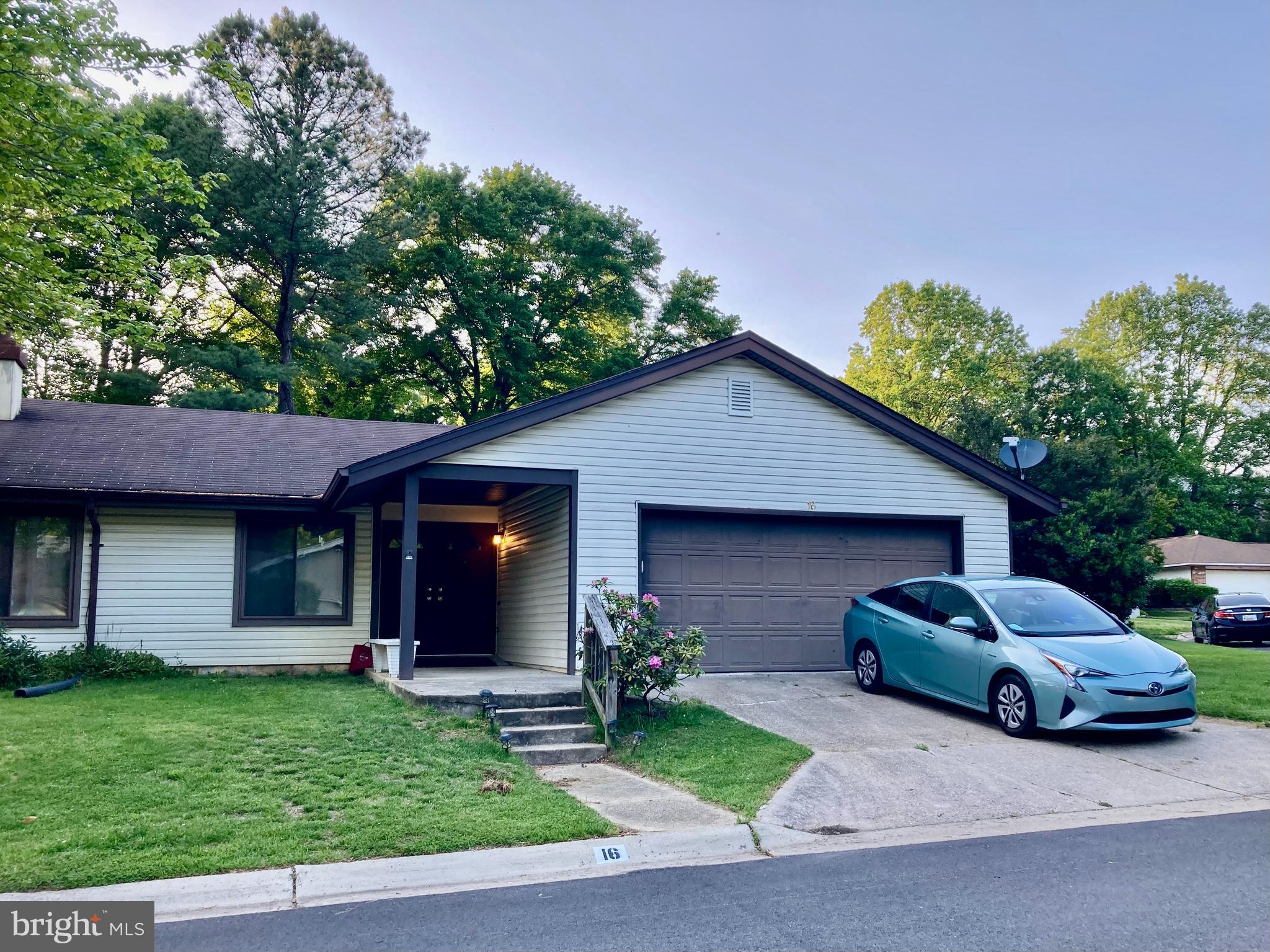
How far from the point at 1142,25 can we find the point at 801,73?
4725 millimetres

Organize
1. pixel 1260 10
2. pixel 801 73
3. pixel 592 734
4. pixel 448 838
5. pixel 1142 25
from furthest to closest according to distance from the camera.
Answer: pixel 801 73 < pixel 1142 25 < pixel 1260 10 < pixel 592 734 < pixel 448 838

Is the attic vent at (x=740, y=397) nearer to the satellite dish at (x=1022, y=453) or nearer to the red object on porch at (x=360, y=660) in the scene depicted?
the satellite dish at (x=1022, y=453)

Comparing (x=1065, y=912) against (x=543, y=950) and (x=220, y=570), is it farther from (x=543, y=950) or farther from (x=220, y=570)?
(x=220, y=570)

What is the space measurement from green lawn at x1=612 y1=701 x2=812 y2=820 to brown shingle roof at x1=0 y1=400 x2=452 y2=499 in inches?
252

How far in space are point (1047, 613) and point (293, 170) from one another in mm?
23788

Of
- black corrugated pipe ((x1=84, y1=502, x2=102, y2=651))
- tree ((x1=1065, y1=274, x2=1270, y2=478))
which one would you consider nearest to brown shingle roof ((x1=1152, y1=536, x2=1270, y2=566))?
tree ((x1=1065, y1=274, x2=1270, y2=478))

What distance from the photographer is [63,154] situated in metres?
10.1

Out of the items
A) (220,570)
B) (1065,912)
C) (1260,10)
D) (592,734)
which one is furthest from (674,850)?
(1260,10)

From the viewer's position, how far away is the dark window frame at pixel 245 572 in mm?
12391

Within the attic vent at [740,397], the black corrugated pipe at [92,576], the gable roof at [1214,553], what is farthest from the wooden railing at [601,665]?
the gable roof at [1214,553]

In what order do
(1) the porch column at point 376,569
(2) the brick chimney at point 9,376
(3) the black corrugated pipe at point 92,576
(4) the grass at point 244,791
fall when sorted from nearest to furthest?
(4) the grass at point 244,791 → (3) the black corrugated pipe at point 92,576 → (1) the porch column at point 376,569 → (2) the brick chimney at point 9,376

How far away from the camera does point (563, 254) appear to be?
104ft

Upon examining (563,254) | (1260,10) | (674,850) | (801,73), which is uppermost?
(563,254)

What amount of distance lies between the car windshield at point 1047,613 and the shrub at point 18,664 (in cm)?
1076
